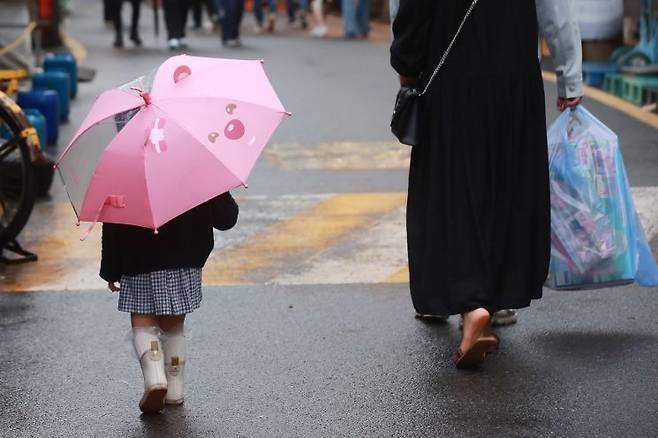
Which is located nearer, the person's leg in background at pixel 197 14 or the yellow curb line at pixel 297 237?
the yellow curb line at pixel 297 237

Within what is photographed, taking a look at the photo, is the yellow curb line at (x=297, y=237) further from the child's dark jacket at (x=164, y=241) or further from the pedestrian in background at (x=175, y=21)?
the pedestrian in background at (x=175, y=21)

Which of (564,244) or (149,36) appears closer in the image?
(564,244)

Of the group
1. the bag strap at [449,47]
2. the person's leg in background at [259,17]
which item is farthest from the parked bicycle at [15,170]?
the person's leg in background at [259,17]

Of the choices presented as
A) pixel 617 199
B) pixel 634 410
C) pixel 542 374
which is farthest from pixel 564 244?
pixel 634 410

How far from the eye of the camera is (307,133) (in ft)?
38.6

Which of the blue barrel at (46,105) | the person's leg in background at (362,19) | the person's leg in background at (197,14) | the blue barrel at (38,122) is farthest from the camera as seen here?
the person's leg in background at (197,14)

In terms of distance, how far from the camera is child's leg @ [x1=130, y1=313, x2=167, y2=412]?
189 inches

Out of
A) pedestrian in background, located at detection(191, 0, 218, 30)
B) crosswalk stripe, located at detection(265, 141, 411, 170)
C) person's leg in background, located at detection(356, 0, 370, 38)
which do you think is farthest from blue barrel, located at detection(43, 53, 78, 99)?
pedestrian in background, located at detection(191, 0, 218, 30)

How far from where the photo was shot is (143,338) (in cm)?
488

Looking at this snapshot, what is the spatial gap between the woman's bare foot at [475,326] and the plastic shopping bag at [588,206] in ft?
2.22

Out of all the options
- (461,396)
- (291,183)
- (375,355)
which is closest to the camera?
(461,396)

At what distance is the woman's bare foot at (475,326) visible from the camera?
5.33 m

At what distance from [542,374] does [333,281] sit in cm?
171

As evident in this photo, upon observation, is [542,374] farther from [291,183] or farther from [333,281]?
[291,183]
